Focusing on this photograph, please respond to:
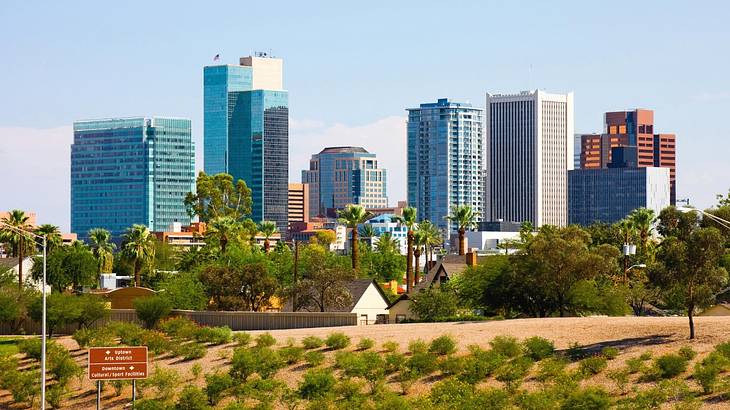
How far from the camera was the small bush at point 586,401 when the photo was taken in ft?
172

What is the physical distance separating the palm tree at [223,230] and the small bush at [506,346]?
6654 cm

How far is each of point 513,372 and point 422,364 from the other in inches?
191

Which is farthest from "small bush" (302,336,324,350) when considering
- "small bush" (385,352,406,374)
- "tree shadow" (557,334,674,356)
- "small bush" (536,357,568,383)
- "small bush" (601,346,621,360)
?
"small bush" (601,346,621,360)

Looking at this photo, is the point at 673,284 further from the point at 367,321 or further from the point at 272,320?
the point at 367,321

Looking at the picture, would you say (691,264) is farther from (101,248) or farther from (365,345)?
(101,248)

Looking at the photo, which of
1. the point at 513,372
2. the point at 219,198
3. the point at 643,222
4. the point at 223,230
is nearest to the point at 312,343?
the point at 513,372

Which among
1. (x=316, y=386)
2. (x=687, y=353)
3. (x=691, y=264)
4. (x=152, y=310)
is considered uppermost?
(x=691, y=264)

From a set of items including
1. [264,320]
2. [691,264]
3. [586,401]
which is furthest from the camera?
[264,320]

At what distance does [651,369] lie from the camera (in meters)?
57.8

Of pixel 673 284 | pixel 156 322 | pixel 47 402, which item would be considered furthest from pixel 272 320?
pixel 673 284

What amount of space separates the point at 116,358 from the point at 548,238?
30.8 metres

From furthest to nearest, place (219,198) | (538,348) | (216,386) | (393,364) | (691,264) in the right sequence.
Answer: (219,198) → (393,364) → (538,348) → (216,386) → (691,264)

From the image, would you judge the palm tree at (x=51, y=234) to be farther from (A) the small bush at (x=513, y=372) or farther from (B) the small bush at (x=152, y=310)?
(A) the small bush at (x=513, y=372)

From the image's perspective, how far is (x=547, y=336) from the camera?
6738 centimetres
